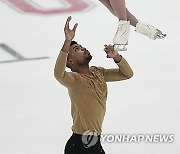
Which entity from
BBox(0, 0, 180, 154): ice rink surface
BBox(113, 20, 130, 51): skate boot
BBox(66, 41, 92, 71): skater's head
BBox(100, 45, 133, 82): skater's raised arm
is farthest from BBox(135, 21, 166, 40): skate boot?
BBox(66, 41, 92, 71): skater's head

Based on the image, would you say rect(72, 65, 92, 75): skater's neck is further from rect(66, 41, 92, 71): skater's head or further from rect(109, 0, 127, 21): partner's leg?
rect(109, 0, 127, 21): partner's leg

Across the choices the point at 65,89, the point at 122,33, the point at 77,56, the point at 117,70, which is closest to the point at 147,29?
the point at 122,33

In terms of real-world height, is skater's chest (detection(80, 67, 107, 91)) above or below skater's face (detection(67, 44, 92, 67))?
below

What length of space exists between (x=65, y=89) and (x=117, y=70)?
1.18 meters

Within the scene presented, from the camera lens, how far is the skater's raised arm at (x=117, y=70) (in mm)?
2354

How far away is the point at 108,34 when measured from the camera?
4.37 m

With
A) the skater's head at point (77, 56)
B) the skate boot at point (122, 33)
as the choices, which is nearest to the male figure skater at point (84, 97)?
the skater's head at point (77, 56)

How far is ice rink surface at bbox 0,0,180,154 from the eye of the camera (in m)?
3.07

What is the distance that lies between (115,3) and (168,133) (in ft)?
3.40

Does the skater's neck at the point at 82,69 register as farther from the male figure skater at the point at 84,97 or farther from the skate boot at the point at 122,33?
the skate boot at the point at 122,33

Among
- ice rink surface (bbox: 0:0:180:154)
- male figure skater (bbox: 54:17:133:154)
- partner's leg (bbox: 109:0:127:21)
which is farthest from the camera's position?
partner's leg (bbox: 109:0:127:21)

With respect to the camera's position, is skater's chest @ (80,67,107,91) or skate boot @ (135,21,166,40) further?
skate boot @ (135,21,166,40)

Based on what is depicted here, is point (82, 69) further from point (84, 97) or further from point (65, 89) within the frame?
point (65, 89)

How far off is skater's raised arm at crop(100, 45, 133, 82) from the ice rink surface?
60 cm
